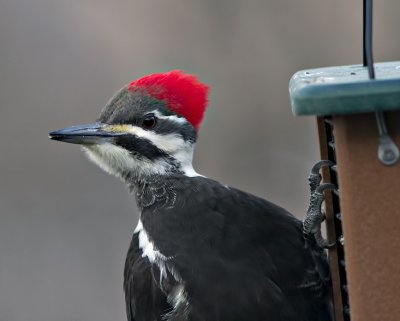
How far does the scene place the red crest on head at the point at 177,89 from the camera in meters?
3.79

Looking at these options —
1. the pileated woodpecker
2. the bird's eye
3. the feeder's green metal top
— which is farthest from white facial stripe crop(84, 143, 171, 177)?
the feeder's green metal top

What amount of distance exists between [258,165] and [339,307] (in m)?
3.17

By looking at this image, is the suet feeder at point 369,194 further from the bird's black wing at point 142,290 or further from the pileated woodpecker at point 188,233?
the bird's black wing at point 142,290

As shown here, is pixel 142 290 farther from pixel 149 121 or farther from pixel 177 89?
pixel 177 89

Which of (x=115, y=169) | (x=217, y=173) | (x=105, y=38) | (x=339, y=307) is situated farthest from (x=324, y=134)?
(x=105, y=38)

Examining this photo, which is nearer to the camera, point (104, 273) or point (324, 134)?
point (324, 134)

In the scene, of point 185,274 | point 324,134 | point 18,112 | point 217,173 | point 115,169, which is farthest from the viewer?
point 18,112

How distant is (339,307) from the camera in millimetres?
3227

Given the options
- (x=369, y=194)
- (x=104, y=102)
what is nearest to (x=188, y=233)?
(x=369, y=194)

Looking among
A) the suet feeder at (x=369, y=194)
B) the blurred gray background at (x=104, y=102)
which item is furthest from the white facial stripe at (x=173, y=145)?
the blurred gray background at (x=104, y=102)

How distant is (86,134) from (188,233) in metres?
0.53

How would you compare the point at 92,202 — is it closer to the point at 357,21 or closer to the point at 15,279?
the point at 15,279

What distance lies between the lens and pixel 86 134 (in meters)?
3.70

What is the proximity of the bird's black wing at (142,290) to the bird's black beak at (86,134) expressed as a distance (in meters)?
0.37
